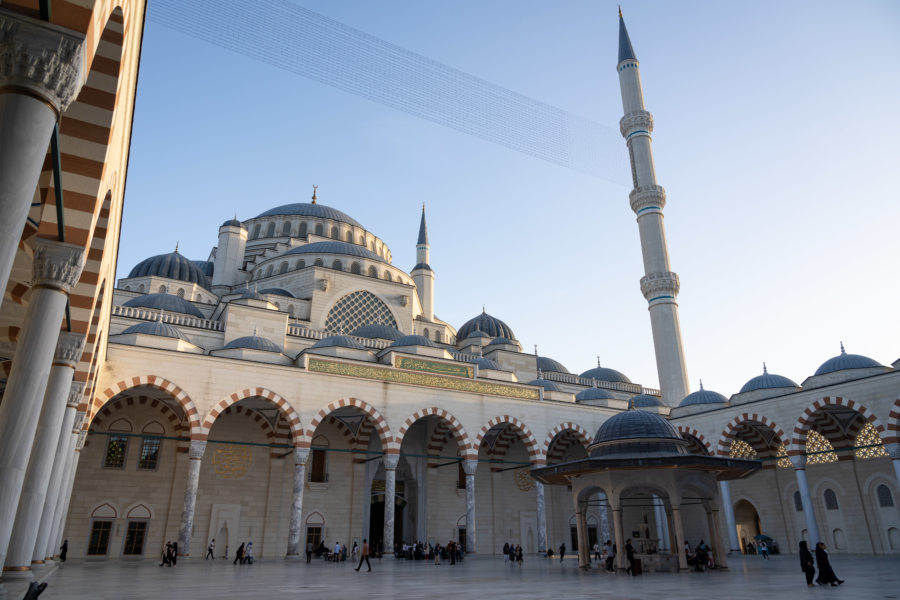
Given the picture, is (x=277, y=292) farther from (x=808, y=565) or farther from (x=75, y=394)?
(x=808, y=565)

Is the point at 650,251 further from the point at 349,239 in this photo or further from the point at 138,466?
the point at 138,466

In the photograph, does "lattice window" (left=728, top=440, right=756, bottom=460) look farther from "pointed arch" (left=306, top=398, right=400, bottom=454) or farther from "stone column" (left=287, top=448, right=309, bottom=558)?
"stone column" (left=287, top=448, right=309, bottom=558)

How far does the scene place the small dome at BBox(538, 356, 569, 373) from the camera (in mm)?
27375

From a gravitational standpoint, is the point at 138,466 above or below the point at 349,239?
below

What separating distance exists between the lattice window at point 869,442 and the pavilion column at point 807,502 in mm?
2132

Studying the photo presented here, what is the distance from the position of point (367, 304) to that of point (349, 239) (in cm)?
656

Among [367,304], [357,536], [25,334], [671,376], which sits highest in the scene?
[367,304]

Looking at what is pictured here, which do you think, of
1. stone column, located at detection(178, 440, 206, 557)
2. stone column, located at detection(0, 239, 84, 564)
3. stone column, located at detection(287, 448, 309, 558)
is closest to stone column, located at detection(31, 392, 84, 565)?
stone column, located at detection(0, 239, 84, 564)

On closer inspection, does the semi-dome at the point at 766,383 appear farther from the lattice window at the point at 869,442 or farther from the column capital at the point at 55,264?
the column capital at the point at 55,264

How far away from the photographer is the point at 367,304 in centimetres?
2347

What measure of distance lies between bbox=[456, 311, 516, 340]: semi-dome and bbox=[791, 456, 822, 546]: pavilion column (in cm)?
1385

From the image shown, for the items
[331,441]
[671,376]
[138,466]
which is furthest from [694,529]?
[138,466]

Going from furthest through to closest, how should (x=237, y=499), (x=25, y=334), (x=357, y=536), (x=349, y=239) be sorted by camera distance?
(x=349, y=239), (x=357, y=536), (x=237, y=499), (x=25, y=334)

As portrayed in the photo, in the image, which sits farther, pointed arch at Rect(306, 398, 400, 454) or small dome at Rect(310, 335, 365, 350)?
small dome at Rect(310, 335, 365, 350)
